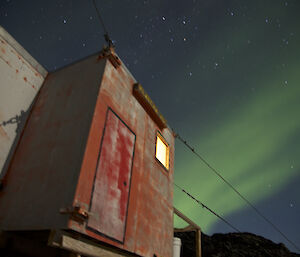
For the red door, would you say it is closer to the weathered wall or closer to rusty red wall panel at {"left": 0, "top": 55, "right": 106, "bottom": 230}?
rusty red wall panel at {"left": 0, "top": 55, "right": 106, "bottom": 230}

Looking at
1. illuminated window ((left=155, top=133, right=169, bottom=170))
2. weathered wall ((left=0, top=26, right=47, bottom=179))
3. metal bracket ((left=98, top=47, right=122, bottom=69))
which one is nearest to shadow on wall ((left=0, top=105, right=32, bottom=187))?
weathered wall ((left=0, top=26, right=47, bottom=179))

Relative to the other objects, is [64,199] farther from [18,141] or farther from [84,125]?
[18,141]

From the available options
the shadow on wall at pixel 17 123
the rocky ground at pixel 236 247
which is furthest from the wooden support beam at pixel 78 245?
the rocky ground at pixel 236 247

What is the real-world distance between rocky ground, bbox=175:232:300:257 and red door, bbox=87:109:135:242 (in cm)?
4289

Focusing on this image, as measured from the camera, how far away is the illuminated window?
12.4 meters

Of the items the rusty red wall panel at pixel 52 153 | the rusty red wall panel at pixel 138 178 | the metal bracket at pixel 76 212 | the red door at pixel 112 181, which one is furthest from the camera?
the rusty red wall panel at pixel 138 178

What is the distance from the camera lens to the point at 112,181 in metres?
7.91

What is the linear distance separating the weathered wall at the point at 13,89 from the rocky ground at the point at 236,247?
1758 inches

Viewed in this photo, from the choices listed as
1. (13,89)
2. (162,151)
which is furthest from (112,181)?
(162,151)

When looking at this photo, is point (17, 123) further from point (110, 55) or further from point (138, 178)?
point (138, 178)

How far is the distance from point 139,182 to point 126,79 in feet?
13.8

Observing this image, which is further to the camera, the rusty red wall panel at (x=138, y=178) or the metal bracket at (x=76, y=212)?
the rusty red wall panel at (x=138, y=178)

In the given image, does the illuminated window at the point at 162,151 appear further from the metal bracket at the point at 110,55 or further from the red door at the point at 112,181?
the metal bracket at the point at 110,55

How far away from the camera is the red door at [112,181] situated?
7082 mm
